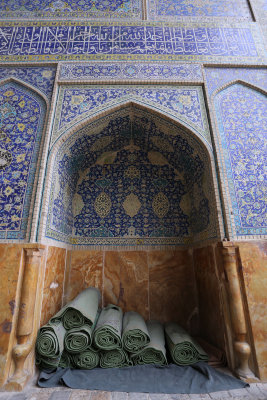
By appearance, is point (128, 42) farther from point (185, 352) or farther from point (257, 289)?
point (185, 352)

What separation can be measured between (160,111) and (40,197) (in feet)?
7.13

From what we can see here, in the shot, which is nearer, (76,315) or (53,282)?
(76,315)

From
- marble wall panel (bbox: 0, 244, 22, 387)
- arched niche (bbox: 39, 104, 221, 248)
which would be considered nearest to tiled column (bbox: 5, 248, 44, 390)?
marble wall panel (bbox: 0, 244, 22, 387)

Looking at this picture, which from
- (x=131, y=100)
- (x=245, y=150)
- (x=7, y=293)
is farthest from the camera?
(x=131, y=100)

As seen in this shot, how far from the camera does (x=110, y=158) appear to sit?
4758 mm

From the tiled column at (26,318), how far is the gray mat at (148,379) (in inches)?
9.4

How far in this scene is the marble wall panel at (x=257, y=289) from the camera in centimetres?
278

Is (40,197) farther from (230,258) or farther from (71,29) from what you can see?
(71,29)

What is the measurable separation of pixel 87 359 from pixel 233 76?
463cm

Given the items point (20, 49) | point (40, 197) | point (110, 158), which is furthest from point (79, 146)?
point (20, 49)

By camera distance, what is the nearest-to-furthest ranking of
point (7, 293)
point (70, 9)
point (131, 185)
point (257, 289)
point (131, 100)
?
point (7, 293)
point (257, 289)
point (131, 100)
point (131, 185)
point (70, 9)

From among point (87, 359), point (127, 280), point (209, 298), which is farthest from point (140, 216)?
point (87, 359)

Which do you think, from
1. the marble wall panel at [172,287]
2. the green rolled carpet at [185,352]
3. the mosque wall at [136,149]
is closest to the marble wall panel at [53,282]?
the mosque wall at [136,149]

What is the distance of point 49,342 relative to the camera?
113 inches
